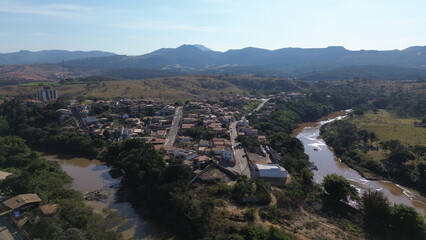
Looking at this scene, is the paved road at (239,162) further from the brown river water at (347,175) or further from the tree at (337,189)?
the brown river water at (347,175)

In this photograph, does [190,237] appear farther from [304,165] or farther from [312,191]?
[304,165]

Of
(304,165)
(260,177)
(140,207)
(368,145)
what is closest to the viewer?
(140,207)

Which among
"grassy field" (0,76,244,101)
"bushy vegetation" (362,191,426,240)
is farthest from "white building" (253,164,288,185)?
"grassy field" (0,76,244,101)

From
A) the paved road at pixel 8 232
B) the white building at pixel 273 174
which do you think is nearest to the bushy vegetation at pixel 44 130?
the paved road at pixel 8 232

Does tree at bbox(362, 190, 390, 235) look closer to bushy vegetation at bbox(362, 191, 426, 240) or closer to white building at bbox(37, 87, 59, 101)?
bushy vegetation at bbox(362, 191, 426, 240)

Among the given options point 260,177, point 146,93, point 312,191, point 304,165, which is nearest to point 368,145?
point 304,165

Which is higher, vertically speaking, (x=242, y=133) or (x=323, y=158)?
(x=242, y=133)
